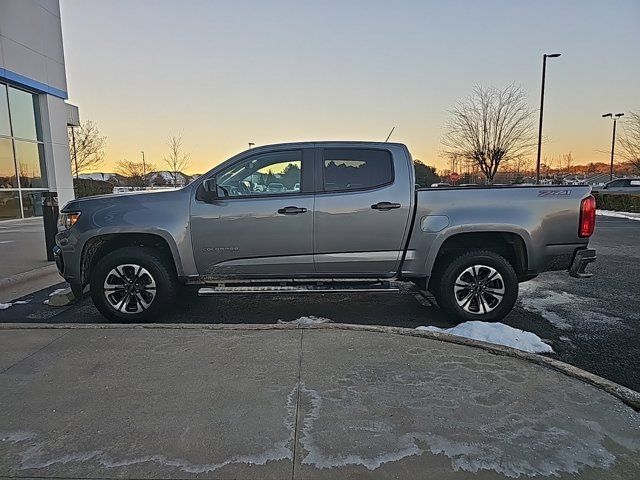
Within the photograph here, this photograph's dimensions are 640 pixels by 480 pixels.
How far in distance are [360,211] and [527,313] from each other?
2.47 meters

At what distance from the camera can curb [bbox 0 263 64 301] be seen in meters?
6.53

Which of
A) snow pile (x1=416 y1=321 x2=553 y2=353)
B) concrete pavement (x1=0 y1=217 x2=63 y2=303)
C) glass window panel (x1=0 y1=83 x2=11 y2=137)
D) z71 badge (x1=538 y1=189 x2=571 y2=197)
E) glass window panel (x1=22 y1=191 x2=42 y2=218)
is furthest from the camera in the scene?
glass window panel (x1=22 y1=191 x2=42 y2=218)

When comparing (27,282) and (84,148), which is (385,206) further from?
(84,148)

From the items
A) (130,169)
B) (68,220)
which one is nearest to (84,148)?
(130,169)

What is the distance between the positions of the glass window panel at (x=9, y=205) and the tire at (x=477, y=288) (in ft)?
59.5

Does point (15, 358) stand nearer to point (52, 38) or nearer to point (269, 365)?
point (269, 365)

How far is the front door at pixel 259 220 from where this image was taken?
15.8ft

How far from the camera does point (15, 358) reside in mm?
3697

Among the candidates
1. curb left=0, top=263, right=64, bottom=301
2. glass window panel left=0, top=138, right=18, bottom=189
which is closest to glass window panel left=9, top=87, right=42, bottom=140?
glass window panel left=0, top=138, right=18, bottom=189

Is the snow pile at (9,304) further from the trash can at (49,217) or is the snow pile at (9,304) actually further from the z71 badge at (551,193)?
the z71 badge at (551,193)

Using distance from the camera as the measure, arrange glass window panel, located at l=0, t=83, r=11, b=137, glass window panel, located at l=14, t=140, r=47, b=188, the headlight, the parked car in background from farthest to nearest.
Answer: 1. the parked car in background
2. glass window panel, located at l=14, t=140, r=47, b=188
3. glass window panel, located at l=0, t=83, r=11, b=137
4. the headlight

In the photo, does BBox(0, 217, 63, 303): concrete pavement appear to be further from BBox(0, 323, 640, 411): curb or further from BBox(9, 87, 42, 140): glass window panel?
BBox(9, 87, 42, 140): glass window panel

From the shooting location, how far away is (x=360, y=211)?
15.9 feet

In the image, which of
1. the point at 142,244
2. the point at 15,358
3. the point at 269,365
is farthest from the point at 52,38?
the point at 269,365
